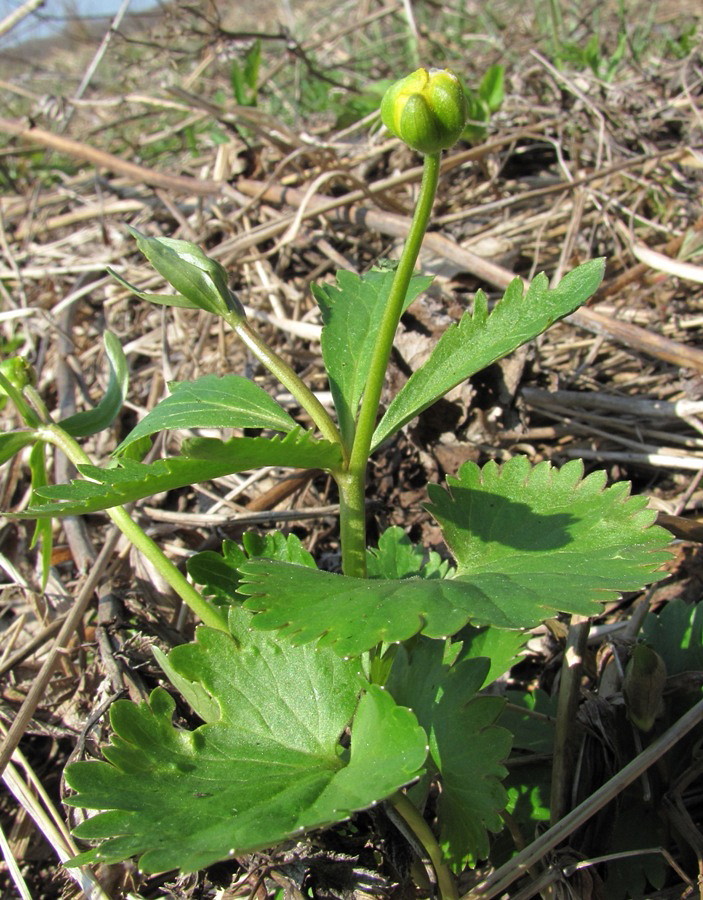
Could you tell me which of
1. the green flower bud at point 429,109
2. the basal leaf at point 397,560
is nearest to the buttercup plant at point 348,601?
the green flower bud at point 429,109

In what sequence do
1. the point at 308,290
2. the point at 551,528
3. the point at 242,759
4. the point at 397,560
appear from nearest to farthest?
the point at 242,759
the point at 551,528
the point at 397,560
the point at 308,290

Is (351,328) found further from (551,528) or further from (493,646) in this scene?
(493,646)

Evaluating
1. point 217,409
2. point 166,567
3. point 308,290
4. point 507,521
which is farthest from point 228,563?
point 308,290

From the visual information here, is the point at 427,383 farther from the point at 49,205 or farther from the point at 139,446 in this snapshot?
the point at 49,205

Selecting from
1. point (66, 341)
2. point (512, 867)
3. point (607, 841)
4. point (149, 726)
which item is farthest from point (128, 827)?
point (66, 341)

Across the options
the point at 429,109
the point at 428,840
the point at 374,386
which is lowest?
the point at 428,840

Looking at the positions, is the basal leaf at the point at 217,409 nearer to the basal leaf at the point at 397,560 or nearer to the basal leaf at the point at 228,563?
the basal leaf at the point at 228,563

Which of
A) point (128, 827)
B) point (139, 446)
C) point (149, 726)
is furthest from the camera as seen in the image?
point (139, 446)
